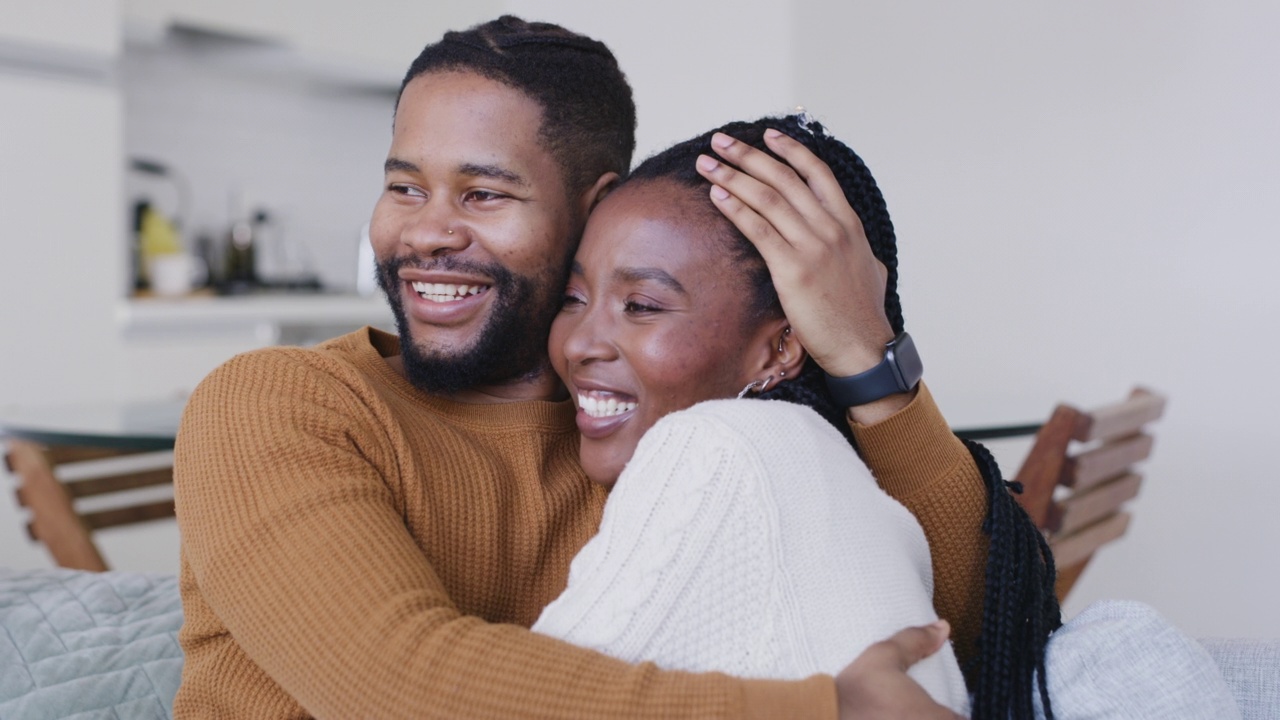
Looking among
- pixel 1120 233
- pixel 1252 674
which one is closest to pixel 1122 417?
pixel 1252 674

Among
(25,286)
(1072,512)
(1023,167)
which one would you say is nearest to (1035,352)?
(1023,167)

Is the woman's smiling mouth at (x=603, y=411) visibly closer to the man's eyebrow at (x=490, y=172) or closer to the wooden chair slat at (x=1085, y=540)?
the man's eyebrow at (x=490, y=172)

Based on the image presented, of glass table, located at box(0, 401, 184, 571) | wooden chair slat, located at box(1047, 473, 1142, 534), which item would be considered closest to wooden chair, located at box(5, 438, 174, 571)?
glass table, located at box(0, 401, 184, 571)

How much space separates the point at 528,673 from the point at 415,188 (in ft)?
2.01

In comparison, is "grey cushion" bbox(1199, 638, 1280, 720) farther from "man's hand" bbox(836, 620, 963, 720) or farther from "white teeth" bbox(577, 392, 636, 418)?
"white teeth" bbox(577, 392, 636, 418)

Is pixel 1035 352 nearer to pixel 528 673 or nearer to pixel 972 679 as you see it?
pixel 972 679

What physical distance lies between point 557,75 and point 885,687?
76cm

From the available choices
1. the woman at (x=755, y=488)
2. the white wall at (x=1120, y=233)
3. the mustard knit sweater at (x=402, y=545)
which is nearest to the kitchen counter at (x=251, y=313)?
the white wall at (x=1120, y=233)

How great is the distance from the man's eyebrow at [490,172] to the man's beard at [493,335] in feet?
0.28

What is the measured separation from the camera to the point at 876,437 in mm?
1109

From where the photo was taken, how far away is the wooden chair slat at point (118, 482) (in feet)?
7.20

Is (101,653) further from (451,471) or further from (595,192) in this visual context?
(595,192)

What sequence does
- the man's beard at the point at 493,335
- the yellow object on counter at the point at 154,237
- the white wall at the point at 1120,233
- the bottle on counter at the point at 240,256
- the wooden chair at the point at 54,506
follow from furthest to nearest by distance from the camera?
the bottle on counter at the point at 240,256 < the yellow object on counter at the point at 154,237 < the white wall at the point at 1120,233 < the wooden chair at the point at 54,506 < the man's beard at the point at 493,335

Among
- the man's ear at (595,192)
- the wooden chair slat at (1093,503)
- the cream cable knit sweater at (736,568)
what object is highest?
the man's ear at (595,192)
